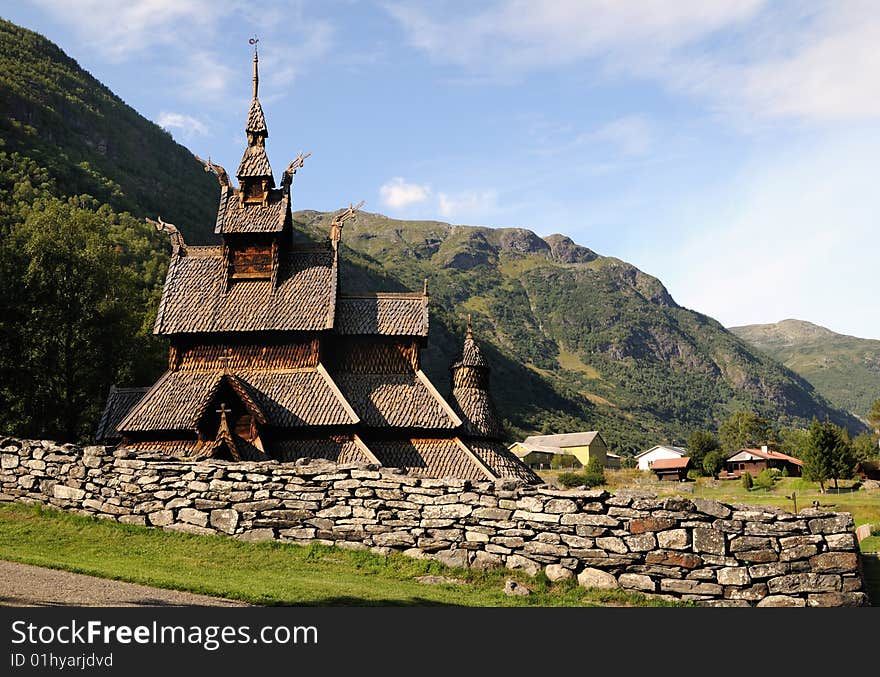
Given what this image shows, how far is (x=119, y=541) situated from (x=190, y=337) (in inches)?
600

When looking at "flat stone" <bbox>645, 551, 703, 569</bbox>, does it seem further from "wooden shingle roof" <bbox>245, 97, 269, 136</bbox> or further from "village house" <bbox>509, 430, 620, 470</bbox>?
"village house" <bbox>509, 430, 620, 470</bbox>

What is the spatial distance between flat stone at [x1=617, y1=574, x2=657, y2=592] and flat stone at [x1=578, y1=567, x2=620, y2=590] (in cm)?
14

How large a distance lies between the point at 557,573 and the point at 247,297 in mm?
21348

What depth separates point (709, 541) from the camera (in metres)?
15.6

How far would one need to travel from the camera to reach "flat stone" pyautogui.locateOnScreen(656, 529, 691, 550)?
1577 cm

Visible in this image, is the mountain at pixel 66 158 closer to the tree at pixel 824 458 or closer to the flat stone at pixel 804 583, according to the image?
the tree at pixel 824 458

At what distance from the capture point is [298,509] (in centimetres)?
1855

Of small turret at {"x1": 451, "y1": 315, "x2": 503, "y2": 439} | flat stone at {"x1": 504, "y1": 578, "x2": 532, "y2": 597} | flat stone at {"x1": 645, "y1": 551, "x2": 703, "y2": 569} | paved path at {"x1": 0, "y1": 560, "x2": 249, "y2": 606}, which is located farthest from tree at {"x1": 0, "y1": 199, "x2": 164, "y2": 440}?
flat stone at {"x1": 645, "y1": 551, "x2": 703, "y2": 569}

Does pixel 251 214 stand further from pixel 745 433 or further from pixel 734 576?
pixel 745 433

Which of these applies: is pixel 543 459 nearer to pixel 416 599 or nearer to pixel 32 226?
pixel 32 226

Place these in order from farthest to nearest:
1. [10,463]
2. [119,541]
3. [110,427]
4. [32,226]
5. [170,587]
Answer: [32,226], [110,427], [10,463], [119,541], [170,587]

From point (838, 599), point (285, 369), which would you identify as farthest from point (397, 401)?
point (838, 599)

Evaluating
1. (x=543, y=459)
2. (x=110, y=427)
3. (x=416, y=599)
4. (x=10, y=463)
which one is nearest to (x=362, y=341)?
(x=110, y=427)

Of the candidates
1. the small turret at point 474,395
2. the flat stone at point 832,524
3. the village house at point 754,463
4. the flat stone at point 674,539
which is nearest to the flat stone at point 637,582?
the flat stone at point 674,539
